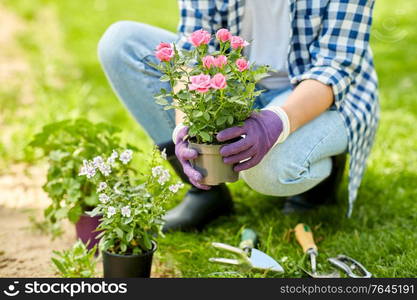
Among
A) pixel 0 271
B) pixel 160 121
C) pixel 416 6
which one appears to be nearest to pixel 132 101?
pixel 160 121

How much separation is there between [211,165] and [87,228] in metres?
0.61

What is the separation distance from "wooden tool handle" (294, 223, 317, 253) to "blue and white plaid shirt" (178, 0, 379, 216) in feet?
0.66

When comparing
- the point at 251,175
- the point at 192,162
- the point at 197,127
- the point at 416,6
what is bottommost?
the point at 416,6

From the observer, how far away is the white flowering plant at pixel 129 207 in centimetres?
185

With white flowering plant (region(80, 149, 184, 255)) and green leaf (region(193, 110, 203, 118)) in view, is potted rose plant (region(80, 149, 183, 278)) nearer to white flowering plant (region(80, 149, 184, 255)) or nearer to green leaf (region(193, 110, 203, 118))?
white flowering plant (region(80, 149, 184, 255))

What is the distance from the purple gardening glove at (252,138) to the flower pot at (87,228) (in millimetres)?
595

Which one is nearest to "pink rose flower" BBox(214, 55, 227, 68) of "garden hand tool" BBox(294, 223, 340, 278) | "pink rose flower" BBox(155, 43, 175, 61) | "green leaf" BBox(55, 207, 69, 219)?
"pink rose flower" BBox(155, 43, 175, 61)

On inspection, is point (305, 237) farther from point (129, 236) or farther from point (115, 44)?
point (115, 44)

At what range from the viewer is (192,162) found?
1.84 metres

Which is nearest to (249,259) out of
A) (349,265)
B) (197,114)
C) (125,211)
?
(349,265)

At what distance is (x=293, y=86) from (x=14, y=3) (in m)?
5.21

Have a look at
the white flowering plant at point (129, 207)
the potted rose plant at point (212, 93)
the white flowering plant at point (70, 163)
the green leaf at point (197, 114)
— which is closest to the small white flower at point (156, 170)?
the white flowering plant at point (129, 207)

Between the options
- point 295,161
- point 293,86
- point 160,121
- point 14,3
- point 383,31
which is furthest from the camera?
point 14,3

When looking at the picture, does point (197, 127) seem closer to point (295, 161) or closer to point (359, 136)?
point (295, 161)
